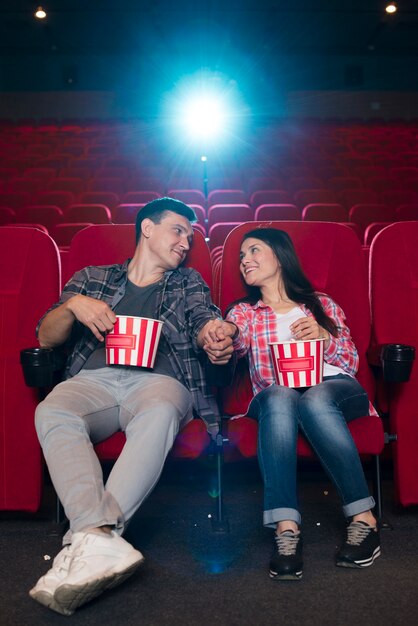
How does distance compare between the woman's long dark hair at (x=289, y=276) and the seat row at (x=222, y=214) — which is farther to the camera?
the seat row at (x=222, y=214)

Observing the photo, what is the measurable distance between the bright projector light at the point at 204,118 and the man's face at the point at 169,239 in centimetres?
602

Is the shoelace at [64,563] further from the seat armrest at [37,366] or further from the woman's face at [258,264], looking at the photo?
the woman's face at [258,264]

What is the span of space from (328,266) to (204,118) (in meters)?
7.00

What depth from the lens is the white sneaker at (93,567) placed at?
848mm

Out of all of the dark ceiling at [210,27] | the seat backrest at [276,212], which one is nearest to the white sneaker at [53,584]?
the seat backrest at [276,212]

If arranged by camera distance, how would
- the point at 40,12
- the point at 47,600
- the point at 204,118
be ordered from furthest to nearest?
the point at 204,118, the point at 40,12, the point at 47,600

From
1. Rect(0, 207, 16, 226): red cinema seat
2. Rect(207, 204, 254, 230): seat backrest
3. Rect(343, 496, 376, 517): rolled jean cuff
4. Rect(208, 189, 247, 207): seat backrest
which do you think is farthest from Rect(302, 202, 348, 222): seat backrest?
Rect(343, 496, 376, 517): rolled jean cuff

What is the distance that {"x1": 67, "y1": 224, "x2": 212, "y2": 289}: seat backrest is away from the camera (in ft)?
4.66

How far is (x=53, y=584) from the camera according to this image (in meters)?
0.86

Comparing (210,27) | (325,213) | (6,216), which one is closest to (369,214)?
(325,213)

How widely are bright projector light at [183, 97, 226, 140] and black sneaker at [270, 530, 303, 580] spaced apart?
6565 millimetres

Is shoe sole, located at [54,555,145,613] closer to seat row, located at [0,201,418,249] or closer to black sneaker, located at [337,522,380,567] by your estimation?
black sneaker, located at [337,522,380,567]

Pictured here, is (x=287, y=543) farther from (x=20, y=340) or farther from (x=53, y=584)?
(x=20, y=340)

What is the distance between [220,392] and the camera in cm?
132
